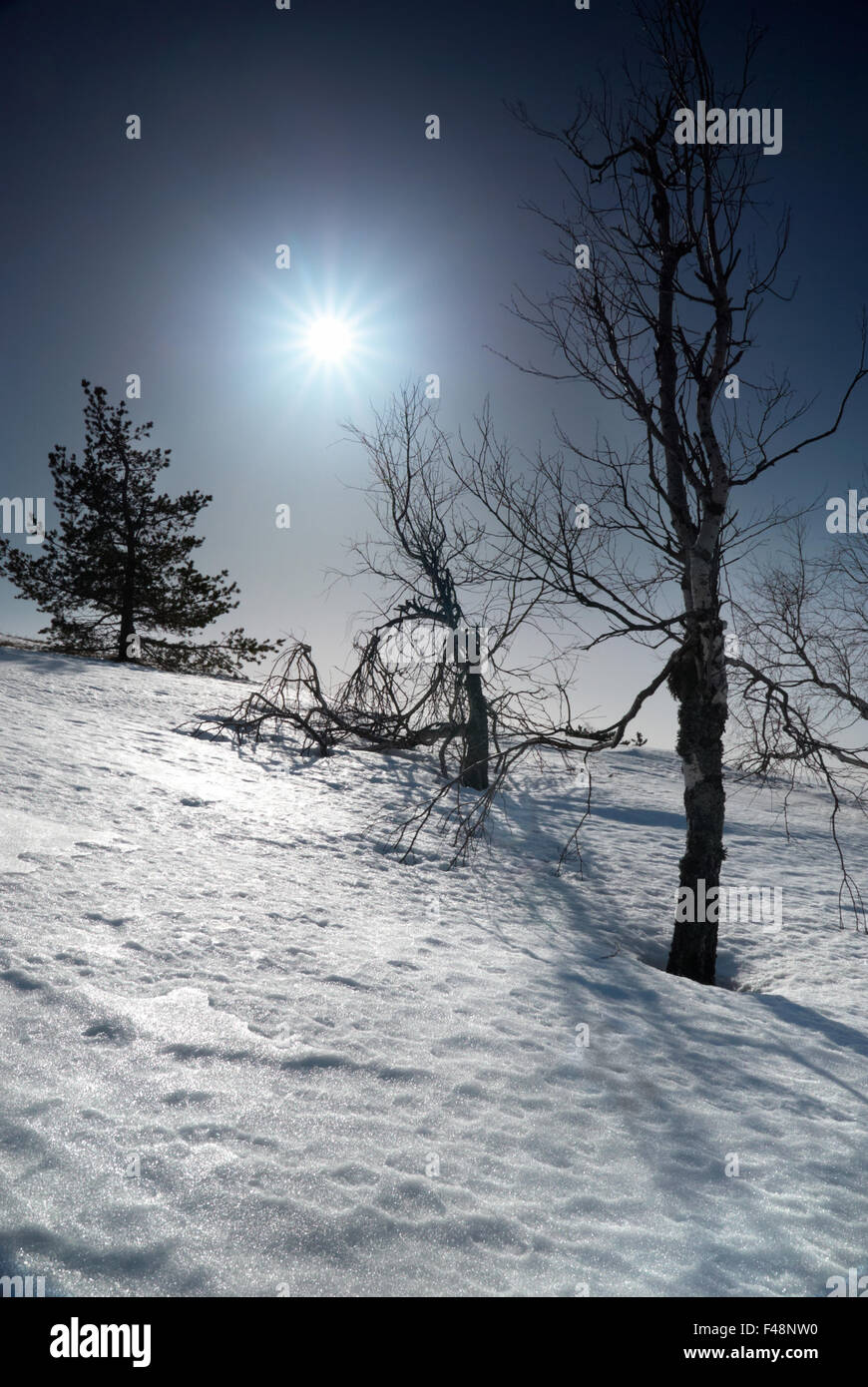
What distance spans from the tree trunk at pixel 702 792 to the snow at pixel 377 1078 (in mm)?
391

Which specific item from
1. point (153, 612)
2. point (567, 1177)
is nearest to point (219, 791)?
point (567, 1177)

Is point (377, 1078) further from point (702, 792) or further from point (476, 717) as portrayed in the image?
point (476, 717)

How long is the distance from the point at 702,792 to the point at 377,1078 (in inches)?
144

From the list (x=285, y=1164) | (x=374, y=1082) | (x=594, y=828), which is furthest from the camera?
(x=594, y=828)

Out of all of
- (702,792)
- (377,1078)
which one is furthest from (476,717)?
(377,1078)

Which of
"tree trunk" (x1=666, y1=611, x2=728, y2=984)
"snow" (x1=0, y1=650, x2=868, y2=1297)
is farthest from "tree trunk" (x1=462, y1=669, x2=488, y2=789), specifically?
"tree trunk" (x1=666, y1=611, x2=728, y2=984)

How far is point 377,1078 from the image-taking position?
9.20ft

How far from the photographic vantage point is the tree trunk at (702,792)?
17.6 feet

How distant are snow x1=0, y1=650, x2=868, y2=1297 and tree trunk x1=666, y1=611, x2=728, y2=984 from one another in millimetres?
391

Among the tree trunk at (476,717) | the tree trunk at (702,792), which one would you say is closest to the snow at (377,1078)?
the tree trunk at (702,792)

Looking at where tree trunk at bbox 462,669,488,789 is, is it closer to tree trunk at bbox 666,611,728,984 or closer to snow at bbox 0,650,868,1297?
snow at bbox 0,650,868,1297
